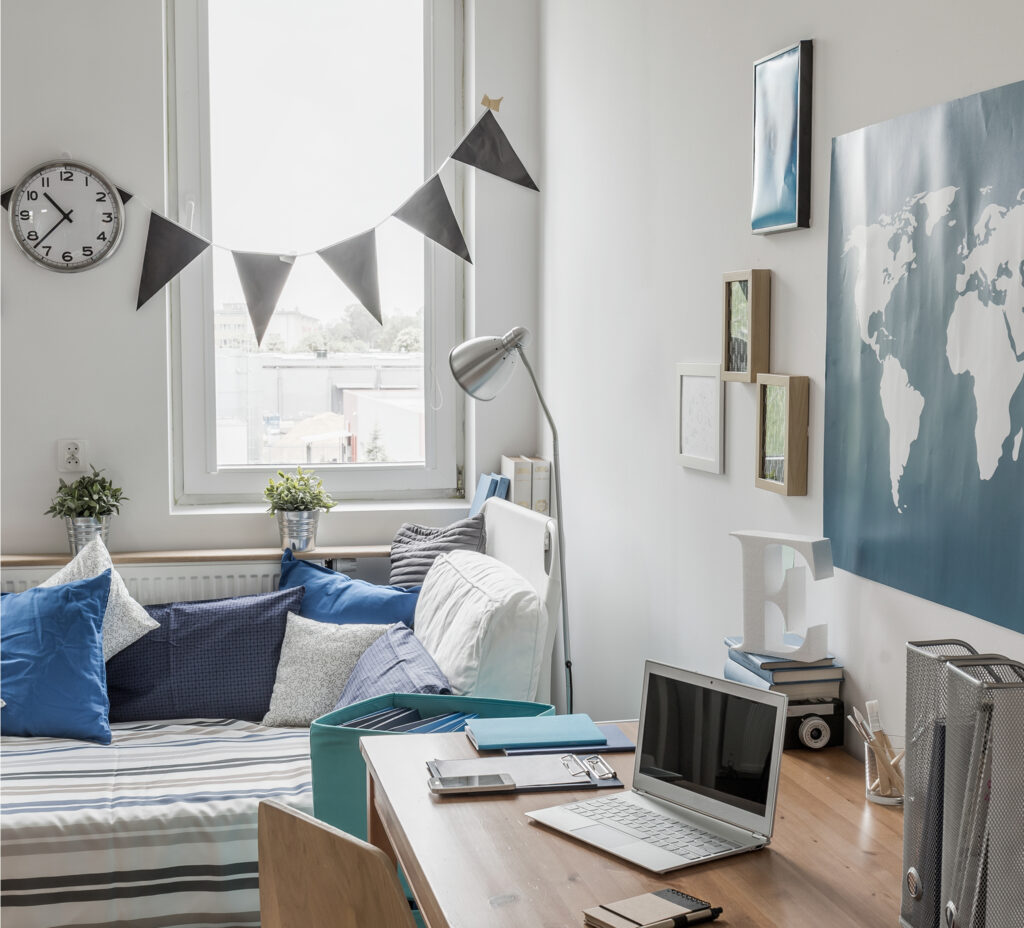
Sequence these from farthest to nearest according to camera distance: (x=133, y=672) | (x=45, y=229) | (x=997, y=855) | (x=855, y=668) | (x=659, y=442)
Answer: (x=45, y=229) → (x=133, y=672) → (x=659, y=442) → (x=855, y=668) → (x=997, y=855)

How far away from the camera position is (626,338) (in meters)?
2.35

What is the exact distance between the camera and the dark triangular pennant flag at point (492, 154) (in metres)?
3.09

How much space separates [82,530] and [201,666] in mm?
537

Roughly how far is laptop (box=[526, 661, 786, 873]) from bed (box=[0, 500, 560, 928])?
0.88 meters

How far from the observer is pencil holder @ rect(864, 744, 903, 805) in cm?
127

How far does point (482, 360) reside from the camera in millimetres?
2301

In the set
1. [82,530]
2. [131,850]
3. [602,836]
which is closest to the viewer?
[602,836]

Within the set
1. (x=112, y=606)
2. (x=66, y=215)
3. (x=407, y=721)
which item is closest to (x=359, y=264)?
(x=66, y=215)

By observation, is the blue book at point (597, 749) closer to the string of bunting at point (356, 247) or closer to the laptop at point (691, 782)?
the laptop at point (691, 782)

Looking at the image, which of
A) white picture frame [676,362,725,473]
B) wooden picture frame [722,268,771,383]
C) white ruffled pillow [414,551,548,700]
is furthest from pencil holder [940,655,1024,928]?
white ruffled pillow [414,551,548,700]

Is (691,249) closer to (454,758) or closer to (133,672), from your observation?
(454,758)

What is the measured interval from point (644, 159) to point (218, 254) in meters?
1.54

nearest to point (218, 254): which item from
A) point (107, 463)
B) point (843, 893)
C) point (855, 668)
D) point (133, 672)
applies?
point (107, 463)

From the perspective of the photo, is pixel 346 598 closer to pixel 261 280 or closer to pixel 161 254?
pixel 261 280
